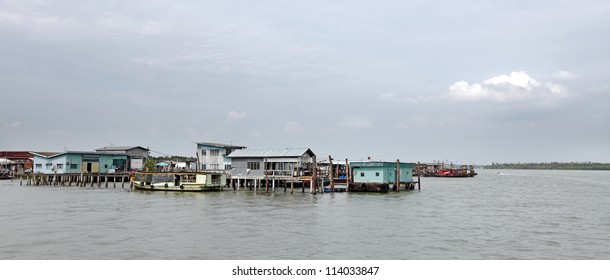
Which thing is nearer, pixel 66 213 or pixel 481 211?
pixel 66 213

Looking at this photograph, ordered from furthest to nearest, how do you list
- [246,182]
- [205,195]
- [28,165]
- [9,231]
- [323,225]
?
[28,165] < [246,182] < [205,195] < [323,225] < [9,231]

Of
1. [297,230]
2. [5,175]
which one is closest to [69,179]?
[5,175]

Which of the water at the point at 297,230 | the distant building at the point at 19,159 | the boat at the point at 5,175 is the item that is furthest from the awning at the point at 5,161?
the water at the point at 297,230

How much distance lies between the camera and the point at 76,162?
65.0 metres

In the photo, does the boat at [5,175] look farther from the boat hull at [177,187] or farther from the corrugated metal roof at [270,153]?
the corrugated metal roof at [270,153]

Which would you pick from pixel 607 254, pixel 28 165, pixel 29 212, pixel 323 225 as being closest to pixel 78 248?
pixel 323 225

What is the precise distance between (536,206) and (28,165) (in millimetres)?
88026

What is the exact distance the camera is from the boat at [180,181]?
48.6 m

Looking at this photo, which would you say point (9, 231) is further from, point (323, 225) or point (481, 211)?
point (481, 211)

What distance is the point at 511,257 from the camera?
18531 mm

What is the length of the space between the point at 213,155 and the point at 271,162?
11241 millimetres

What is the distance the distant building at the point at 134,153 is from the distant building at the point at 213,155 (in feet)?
54.5

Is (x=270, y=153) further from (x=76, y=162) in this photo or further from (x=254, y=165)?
(x=76, y=162)

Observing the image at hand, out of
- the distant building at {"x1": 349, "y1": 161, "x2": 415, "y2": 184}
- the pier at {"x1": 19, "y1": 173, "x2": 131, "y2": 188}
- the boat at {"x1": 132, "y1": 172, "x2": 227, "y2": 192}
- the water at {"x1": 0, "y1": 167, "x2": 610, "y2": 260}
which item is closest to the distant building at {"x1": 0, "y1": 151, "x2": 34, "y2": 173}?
the pier at {"x1": 19, "y1": 173, "x2": 131, "y2": 188}
